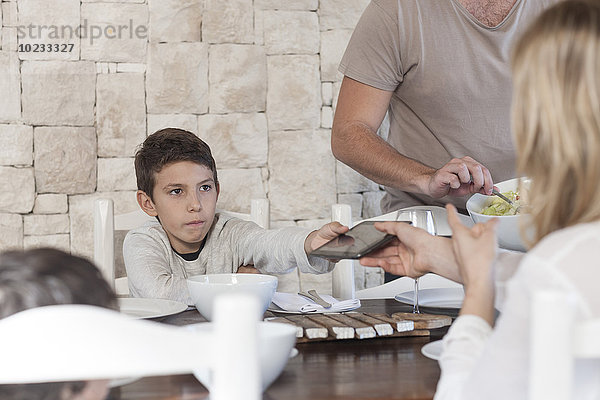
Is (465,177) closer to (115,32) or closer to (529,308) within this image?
(529,308)

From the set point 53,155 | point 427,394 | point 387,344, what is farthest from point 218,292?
point 53,155

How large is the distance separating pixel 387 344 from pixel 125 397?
452mm

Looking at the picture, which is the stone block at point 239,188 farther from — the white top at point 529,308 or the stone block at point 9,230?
the white top at point 529,308

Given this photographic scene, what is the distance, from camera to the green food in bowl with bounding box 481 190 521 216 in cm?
165

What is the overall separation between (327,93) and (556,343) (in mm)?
2373

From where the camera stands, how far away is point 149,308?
1397 millimetres

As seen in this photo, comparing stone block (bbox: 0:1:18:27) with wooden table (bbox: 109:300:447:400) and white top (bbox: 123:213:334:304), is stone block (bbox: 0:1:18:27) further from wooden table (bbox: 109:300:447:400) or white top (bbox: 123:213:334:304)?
wooden table (bbox: 109:300:447:400)

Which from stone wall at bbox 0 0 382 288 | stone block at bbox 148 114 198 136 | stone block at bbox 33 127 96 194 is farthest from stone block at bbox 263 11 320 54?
stone block at bbox 33 127 96 194

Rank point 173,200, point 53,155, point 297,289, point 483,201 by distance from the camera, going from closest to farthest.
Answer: point 483,201, point 173,200, point 53,155, point 297,289

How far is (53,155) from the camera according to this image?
8.70 ft

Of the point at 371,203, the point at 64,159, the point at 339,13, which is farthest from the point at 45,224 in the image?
the point at 339,13

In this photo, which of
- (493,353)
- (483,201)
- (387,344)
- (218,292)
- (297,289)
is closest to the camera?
(493,353)

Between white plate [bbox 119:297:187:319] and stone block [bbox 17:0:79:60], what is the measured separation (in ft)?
4.93

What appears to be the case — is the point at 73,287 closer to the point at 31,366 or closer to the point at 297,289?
the point at 31,366
